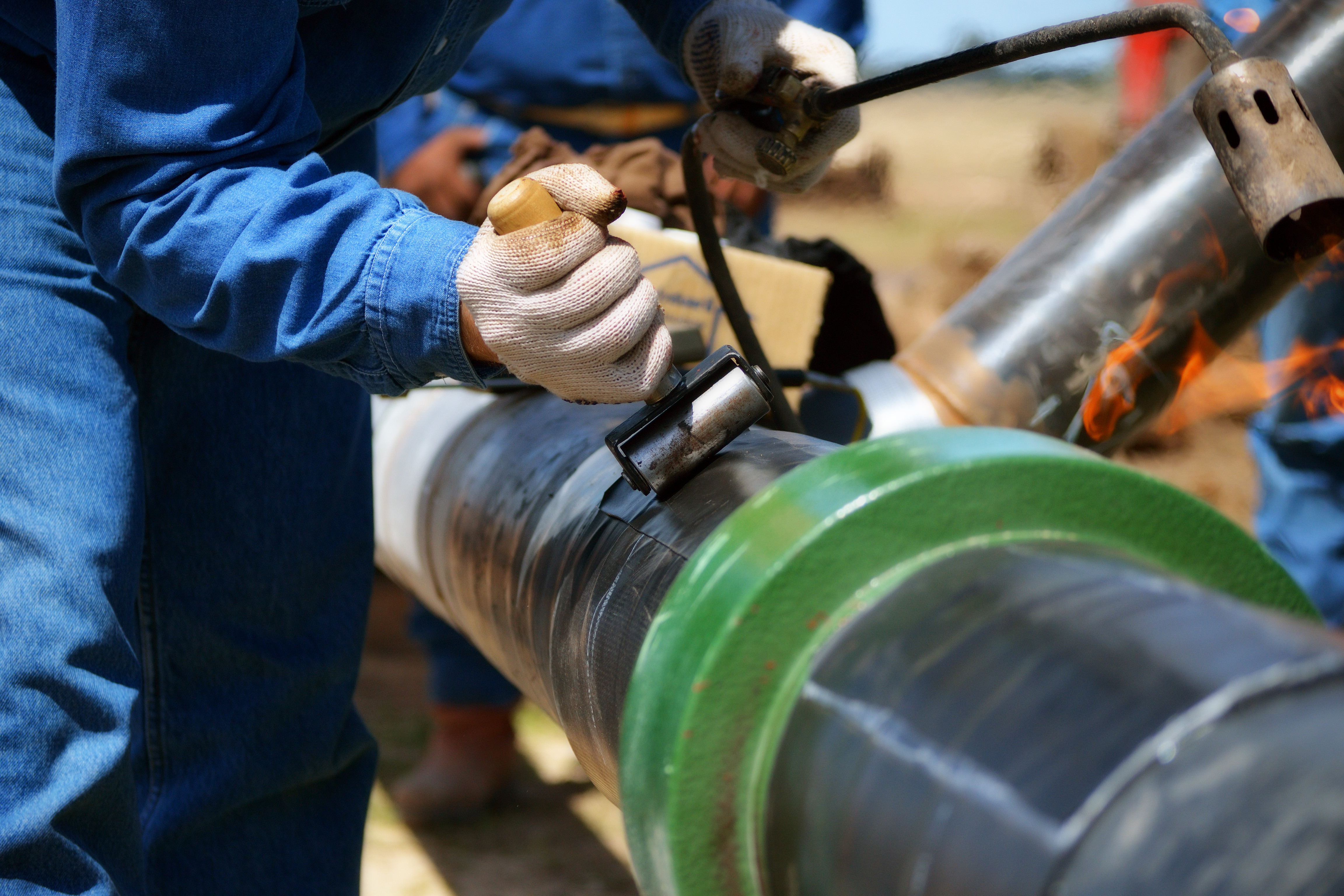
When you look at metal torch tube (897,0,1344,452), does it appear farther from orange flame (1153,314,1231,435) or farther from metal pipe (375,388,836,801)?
metal pipe (375,388,836,801)

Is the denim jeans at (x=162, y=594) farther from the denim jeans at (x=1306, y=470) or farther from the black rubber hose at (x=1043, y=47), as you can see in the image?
the denim jeans at (x=1306, y=470)

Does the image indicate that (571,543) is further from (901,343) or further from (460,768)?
(901,343)

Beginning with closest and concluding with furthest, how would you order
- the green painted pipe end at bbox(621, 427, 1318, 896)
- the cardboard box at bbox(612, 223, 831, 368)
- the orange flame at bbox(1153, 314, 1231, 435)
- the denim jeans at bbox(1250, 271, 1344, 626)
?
1. the green painted pipe end at bbox(621, 427, 1318, 896)
2. the orange flame at bbox(1153, 314, 1231, 435)
3. the cardboard box at bbox(612, 223, 831, 368)
4. the denim jeans at bbox(1250, 271, 1344, 626)

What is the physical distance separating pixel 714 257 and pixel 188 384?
64 cm

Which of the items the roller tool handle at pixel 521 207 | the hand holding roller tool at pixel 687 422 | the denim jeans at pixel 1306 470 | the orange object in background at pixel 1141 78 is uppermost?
the roller tool handle at pixel 521 207

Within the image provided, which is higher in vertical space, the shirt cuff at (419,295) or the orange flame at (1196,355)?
the shirt cuff at (419,295)

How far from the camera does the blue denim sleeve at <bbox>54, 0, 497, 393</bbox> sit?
36.9 inches

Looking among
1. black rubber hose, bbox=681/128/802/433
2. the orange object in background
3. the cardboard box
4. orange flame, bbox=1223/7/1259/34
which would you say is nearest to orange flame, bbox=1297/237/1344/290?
orange flame, bbox=1223/7/1259/34

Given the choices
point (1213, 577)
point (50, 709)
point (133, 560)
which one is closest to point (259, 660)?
point (133, 560)

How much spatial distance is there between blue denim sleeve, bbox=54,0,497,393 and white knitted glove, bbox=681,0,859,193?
597mm

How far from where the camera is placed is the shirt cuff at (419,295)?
3.08 ft

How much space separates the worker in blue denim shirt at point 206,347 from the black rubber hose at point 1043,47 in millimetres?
168

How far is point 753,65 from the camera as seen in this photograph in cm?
145

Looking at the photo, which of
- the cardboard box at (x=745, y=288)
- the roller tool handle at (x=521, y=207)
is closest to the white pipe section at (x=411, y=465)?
the cardboard box at (x=745, y=288)
